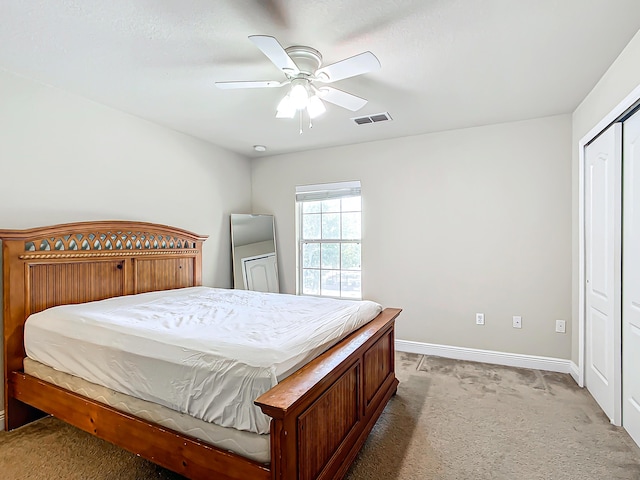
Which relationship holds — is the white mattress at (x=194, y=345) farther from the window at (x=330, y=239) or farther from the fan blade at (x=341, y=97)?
the window at (x=330, y=239)

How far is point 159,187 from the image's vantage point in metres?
3.51

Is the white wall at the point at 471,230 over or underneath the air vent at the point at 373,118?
underneath

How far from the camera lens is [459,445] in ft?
6.91

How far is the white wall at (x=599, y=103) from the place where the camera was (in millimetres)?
2043

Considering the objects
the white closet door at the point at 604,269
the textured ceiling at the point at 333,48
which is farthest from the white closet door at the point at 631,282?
the textured ceiling at the point at 333,48

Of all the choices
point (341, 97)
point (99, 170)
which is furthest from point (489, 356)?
point (99, 170)

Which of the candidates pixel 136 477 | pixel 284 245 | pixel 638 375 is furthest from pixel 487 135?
pixel 136 477

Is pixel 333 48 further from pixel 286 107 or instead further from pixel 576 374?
pixel 576 374

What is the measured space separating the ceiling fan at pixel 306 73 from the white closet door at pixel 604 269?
1862mm

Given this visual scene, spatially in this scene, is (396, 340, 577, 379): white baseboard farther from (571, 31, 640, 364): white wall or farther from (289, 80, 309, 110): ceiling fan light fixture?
(289, 80, 309, 110): ceiling fan light fixture

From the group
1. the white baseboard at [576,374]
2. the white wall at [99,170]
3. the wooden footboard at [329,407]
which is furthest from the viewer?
the white baseboard at [576,374]

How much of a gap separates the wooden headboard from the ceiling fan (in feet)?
5.50

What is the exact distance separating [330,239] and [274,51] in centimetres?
289

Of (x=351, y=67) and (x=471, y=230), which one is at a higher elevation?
(x=351, y=67)
